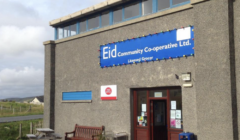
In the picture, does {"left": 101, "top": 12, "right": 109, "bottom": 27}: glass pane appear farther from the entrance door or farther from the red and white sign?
the entrance door

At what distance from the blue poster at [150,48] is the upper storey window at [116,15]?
119cm

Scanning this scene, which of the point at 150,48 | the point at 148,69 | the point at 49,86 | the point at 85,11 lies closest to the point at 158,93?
the point at 148,69

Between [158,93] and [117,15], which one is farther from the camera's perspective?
[117,15]

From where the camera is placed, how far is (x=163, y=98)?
11781 mm

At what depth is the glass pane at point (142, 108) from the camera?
12555 mm

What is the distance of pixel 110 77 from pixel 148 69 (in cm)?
244

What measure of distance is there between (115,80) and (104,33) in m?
2.52

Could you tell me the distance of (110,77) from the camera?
14.0 metres

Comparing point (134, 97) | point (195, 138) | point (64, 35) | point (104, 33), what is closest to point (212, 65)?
point (195, 138)

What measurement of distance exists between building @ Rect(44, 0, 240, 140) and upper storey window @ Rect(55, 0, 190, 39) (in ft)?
0.15

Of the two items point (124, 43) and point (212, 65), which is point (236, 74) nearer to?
point (212, 65)

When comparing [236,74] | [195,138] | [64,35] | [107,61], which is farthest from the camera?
[64,35]

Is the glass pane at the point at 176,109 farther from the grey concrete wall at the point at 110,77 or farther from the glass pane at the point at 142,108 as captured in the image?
the glass pane at the point at 142,108

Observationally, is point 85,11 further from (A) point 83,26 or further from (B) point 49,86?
(B) point 49,86
